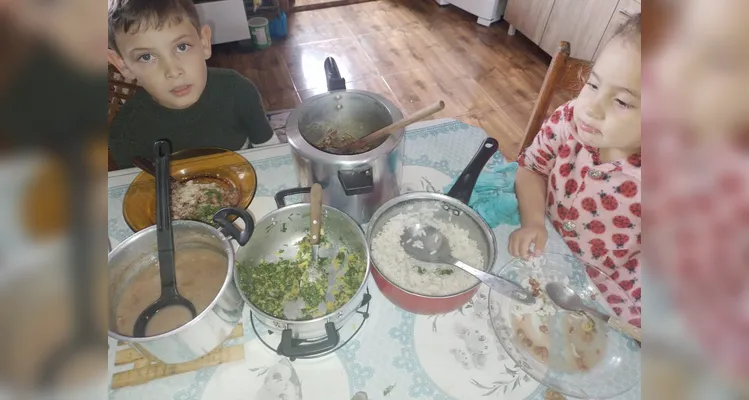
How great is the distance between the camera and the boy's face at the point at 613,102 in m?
0.55

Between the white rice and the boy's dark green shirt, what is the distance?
58 centimetres

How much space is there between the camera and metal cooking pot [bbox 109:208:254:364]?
47cm

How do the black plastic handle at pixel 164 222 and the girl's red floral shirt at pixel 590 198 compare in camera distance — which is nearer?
the black plastic handle at pixel 164 222

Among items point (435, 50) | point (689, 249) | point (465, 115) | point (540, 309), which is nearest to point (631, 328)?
point (540, 309)

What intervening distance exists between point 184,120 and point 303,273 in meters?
0.57

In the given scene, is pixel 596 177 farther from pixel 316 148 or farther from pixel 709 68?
pixel 709 68

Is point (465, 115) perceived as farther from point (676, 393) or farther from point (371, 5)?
point (676, 393)

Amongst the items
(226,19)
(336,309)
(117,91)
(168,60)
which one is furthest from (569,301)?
(226,19)

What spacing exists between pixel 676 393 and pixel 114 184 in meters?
0.88

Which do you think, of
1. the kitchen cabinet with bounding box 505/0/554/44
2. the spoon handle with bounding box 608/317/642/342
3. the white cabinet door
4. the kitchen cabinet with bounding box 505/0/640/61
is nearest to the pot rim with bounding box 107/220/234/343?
the spoon handle with bounding box 608/317/642/342

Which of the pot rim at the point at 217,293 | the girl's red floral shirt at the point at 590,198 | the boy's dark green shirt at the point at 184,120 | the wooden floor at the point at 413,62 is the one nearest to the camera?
the pot rim at the point at 217,293

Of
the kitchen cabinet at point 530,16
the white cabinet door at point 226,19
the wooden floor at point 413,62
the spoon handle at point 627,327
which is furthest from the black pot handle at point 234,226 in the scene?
the kitchen cabinet at point 530,16

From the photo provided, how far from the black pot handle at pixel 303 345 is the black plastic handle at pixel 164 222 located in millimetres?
151

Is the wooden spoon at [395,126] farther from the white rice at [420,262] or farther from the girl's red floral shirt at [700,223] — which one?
the girl's red floral shirt at [700,223]
